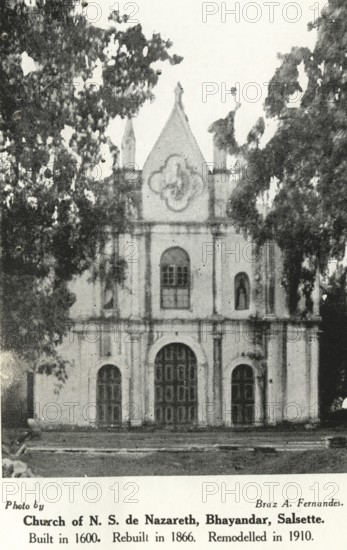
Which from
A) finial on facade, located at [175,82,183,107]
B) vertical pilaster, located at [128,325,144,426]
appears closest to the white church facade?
vertical pilaster, located at [128,325,144,426]

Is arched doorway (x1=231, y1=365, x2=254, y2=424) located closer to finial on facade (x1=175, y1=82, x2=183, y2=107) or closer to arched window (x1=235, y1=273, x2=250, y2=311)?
arched window (x1=235, y1=273, x2=250, y2=311)

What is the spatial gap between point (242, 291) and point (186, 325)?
A: 0.78ft

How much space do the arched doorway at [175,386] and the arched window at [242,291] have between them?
0.82ft

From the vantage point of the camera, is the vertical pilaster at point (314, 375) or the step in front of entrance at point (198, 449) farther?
the vertical pilaster at point (314, 375)

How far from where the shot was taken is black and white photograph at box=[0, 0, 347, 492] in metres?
3.08

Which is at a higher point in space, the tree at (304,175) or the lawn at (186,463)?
the tree at (304,175)

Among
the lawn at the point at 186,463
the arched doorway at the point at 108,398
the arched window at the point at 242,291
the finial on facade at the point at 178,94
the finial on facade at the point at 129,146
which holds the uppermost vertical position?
the finial on facade at the point at 178,94

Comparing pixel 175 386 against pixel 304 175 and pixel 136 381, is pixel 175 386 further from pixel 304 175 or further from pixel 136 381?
pixel 304 175

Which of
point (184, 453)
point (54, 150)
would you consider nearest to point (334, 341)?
point (184, 453)

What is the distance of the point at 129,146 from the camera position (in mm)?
3111

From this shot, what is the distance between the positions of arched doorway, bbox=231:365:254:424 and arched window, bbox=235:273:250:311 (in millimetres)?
223

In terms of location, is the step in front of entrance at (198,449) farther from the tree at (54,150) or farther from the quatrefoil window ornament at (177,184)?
the quatrefoil window ornament at (177,184)

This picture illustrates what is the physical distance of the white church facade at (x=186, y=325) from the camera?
123 inches

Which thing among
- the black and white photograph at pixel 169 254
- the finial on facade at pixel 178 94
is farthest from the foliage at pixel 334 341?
the finial on facade at pixel 178 94
